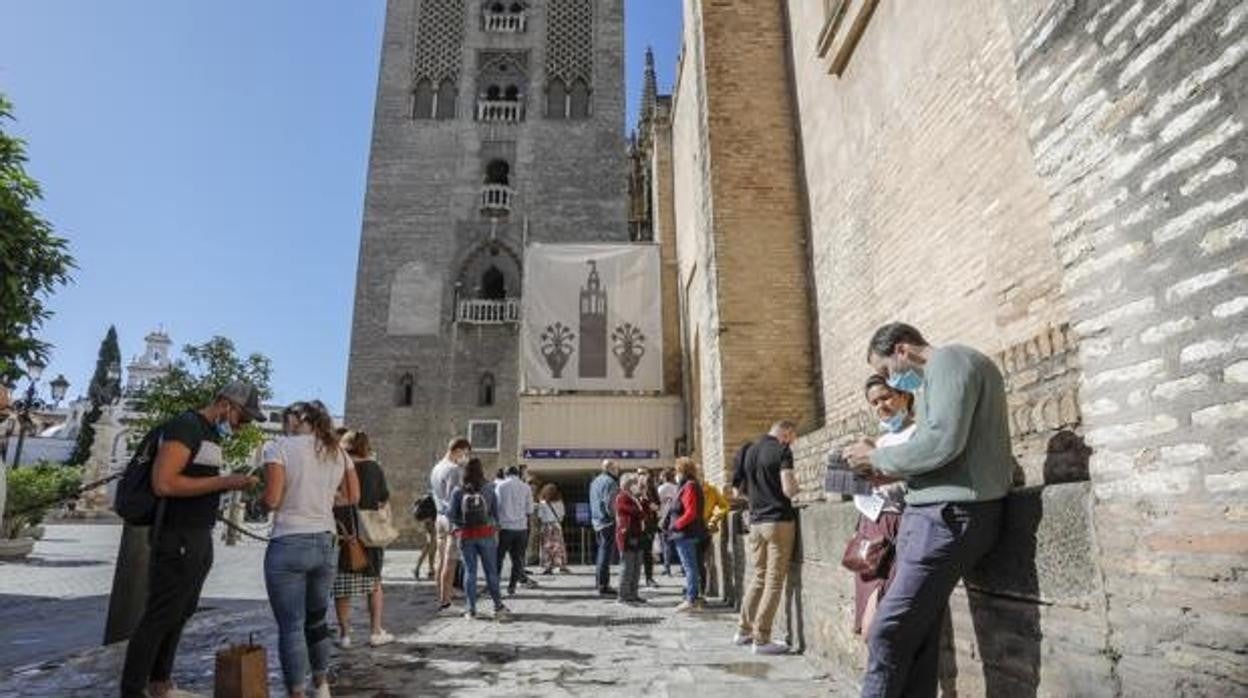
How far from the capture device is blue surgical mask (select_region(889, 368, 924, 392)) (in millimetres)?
2801

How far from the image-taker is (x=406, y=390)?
22.7 metres

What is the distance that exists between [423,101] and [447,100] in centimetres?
83

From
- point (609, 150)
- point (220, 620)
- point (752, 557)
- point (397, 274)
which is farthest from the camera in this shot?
point (609, 150)

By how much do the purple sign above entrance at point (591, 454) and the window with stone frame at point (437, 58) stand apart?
50.2ft

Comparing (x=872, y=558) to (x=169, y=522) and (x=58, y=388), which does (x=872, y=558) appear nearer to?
(x=169, y=522)

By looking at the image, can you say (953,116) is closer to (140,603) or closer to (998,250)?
(998,250)

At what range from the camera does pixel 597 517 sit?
9.21m

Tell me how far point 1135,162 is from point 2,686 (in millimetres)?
5679

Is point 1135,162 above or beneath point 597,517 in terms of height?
above

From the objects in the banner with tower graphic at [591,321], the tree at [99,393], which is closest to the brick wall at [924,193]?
the banner with tower graphic at [591,321]

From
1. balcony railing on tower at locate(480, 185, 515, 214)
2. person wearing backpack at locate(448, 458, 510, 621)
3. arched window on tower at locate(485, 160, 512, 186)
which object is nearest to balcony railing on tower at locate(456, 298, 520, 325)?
balcony railing on tower at locate(480, 185, 515, 214)

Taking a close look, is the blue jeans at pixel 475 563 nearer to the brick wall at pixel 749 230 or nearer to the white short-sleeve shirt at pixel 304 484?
the brick wall at pixel 749 230

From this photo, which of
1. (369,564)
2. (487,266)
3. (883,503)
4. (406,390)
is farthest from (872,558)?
(487,266)

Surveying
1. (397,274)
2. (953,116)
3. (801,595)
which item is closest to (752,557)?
(801,595)
